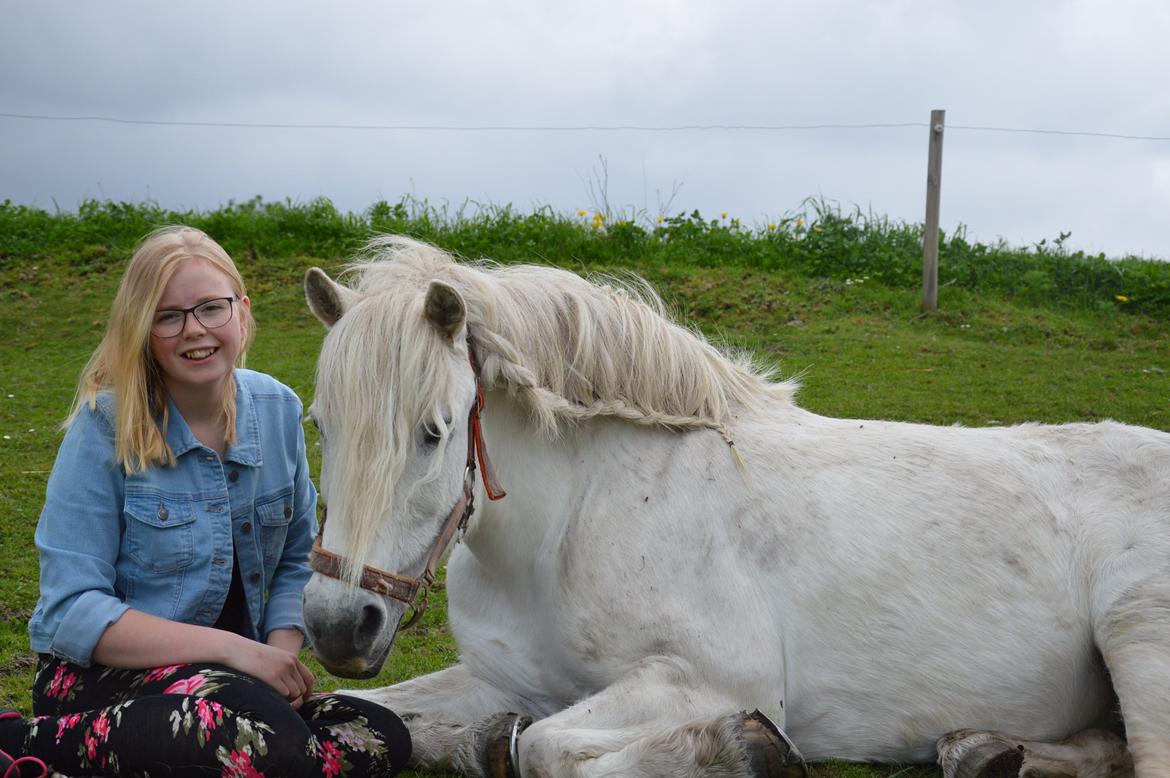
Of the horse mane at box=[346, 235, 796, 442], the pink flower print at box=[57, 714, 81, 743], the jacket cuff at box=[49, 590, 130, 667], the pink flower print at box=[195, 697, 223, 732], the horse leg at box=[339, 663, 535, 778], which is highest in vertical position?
the horse mane at box=[346, 235, 796, 442]

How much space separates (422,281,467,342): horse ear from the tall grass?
371 inches

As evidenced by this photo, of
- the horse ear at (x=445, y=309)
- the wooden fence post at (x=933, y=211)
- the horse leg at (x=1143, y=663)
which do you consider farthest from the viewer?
the wooden fence post at (x=933, y=211)

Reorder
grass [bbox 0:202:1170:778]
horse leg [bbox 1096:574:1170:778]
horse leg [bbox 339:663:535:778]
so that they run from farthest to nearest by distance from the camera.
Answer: grass [bbox 0:202:1170:778] → horse leg [bbox 339:663:535:778] → horse leg [bbox 1096:574:1170:778]

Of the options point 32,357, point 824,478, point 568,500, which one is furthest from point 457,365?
point 32,357

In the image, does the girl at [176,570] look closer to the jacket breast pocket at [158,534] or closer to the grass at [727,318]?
the jacket breast pocket at [158,534]

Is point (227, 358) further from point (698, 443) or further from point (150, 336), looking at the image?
point (698, 443)

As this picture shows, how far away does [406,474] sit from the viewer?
2.62 metres

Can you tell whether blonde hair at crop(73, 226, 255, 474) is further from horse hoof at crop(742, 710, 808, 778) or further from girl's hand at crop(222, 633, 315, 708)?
horse hoof at crop(742, 710, 808, 778)

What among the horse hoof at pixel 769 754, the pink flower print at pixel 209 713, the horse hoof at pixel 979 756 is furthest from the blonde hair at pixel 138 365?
the horse hoof at pixel 979 756

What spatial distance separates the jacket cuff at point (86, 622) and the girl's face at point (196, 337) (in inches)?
26.2

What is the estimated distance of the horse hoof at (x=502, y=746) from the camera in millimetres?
3016

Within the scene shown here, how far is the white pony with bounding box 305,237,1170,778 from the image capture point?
9.67ft

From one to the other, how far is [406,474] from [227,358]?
887mm

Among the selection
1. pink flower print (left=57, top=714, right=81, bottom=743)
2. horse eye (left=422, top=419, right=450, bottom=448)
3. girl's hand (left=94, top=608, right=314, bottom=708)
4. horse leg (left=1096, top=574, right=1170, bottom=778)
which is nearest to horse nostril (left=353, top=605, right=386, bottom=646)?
horse eye (left=422, top=419, right=450, bottom=448)
